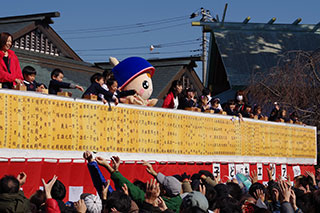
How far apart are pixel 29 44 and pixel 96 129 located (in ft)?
40.5

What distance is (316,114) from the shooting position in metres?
19.3

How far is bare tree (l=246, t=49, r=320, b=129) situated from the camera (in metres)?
19.1

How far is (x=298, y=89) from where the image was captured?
1908 cm

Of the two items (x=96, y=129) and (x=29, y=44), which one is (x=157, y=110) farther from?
(x=29, y=44)

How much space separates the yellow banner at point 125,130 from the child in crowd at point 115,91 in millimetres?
400

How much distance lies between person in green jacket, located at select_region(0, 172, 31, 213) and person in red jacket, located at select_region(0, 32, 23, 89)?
129 inches

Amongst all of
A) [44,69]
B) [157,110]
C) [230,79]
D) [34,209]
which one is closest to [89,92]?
[157,110]

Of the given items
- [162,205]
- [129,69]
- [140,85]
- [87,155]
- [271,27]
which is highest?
[271,27]

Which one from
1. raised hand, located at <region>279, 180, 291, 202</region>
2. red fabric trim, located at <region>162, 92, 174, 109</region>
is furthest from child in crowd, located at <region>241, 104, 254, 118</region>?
raised hand, located at <region>279, 180, 291, 202</region>

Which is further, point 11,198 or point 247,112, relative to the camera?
point 247,112

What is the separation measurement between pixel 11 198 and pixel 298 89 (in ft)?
50.9

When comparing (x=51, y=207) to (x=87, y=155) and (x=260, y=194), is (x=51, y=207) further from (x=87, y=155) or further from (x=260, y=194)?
(x=260, y=194)

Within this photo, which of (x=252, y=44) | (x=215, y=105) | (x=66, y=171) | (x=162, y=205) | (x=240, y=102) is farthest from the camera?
(x=252, y=44)

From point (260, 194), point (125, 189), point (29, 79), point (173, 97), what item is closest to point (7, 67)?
point (29, 79)
